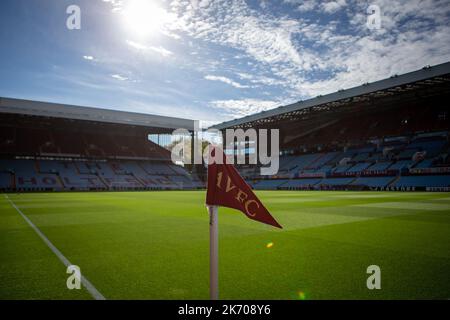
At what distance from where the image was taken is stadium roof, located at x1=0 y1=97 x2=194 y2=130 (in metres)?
43.0

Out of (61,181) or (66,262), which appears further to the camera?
(61,181)

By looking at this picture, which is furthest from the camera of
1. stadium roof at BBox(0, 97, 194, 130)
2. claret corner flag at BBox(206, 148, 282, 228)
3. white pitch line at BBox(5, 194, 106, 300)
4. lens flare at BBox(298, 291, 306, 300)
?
stadium roof at BBox(0, 97, 194, 130)

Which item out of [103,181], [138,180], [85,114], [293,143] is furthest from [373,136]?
[103,181]

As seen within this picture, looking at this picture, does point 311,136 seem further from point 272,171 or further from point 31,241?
point 31,241

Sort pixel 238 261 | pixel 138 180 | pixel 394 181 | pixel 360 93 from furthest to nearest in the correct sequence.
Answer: pixel 138 180 → pixel 394 181 → pixel 360 93 → pixel 238 261

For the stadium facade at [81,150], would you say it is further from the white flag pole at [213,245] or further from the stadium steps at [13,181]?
the white flag pole at [213,245]

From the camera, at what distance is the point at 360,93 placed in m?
38.3

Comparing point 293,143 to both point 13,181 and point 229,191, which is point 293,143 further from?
point 229,191

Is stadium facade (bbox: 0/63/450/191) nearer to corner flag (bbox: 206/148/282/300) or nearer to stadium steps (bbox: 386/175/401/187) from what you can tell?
stadium steps (bbox: 386/175/401/187)

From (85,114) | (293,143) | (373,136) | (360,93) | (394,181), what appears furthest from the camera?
(293,143)

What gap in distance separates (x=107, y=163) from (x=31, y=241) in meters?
58.3

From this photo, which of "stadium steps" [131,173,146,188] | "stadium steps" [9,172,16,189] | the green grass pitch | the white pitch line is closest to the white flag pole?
the green grass pitch

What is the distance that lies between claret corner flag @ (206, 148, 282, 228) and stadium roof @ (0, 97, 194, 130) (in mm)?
49770

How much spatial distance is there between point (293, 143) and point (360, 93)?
28.0m
